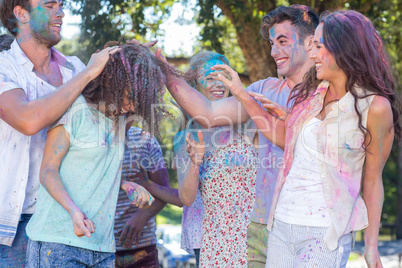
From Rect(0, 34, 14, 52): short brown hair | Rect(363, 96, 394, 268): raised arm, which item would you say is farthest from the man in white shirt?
Rect(363, 96, 394, 268): raised arm

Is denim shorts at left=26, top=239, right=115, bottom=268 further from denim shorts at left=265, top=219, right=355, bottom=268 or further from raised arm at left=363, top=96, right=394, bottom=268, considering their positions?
raised arm at left=363, top=96, right=394, bottom=268

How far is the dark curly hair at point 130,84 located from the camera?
2.54 m

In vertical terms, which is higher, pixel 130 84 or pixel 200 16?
pixel 200 16

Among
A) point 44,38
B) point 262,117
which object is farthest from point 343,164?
point 44,38

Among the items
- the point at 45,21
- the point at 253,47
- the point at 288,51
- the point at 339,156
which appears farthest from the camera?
the point at 253,47

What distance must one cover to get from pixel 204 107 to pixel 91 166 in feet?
2.52

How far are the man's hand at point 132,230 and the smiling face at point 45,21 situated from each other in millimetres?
1229

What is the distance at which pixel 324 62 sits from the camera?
2395mm

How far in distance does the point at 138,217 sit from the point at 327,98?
61.3 inches

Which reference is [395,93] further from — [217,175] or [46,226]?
[46,226]

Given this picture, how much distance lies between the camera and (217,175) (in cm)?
298

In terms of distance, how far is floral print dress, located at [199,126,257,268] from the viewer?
291cm

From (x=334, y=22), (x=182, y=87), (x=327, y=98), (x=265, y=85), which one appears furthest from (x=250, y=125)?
(x=334, y=22)

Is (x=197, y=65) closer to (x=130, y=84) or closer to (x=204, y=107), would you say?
(x=204, y=107)
